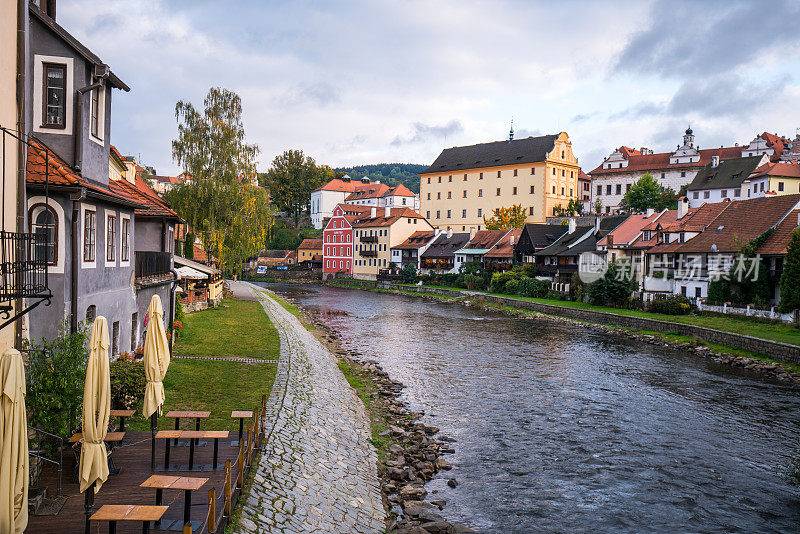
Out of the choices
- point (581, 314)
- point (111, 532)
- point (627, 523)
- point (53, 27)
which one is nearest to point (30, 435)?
point (111, 532)

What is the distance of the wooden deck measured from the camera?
725 centimetres

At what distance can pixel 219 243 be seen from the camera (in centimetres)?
3631

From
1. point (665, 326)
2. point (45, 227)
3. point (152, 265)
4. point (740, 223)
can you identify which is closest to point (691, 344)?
point (665, 326)

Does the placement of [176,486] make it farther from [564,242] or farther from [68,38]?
[564,242]

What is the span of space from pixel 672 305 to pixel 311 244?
236 feet

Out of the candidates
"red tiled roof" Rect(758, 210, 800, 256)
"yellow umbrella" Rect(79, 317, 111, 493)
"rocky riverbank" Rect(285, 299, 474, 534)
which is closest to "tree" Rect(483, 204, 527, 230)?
"red tiled roof" Rect(758, 210, 800, 256)

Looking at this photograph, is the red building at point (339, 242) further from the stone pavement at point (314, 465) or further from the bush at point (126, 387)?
the bush at point (126, 387)

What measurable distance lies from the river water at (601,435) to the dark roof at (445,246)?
136 ft

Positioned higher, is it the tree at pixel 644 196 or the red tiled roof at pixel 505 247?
the tree at pixel 644 196

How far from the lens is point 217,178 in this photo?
36250 mm

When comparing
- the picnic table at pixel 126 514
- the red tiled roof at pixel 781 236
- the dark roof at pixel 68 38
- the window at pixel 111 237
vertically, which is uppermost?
the dark roof at pixel 68 38

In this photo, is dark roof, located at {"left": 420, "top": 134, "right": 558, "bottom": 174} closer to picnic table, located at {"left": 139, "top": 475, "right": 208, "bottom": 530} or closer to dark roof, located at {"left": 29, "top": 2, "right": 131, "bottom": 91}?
dark roof, located at {"left": 29, "top": 2, "right": 131, "bottom": 91}

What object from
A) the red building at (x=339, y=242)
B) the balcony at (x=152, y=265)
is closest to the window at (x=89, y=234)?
the balcony at (x=152, y=265)

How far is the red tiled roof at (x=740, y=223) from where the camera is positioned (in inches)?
1422
